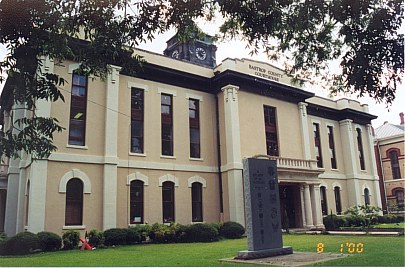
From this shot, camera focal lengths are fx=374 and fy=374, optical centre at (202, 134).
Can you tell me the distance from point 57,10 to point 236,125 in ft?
56.9

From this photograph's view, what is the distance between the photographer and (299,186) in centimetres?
2716

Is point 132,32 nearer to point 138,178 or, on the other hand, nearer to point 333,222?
point 138,178

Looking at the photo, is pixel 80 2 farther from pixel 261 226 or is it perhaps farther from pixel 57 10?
pixel 261 226

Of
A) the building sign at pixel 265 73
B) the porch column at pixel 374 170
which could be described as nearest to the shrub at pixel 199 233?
the building sign at pixel 265 73

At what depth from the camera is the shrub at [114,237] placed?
18.0 m

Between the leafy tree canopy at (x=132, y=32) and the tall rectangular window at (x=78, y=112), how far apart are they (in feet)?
34.7

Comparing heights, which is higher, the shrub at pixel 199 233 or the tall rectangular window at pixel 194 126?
the tall rectangular window at pixel 194 126

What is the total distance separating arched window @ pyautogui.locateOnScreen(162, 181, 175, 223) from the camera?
883 inches

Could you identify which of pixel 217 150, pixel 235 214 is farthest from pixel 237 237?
pixel 217 150

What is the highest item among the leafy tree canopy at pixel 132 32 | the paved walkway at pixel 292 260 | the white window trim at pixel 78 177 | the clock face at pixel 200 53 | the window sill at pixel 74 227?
the clock face at pixel 200 53

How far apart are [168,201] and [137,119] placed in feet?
17.5

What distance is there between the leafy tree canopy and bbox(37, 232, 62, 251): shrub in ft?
26.8

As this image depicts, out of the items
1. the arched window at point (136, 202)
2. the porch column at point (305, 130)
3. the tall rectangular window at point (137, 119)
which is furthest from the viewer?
the porch column at point (305, 130)

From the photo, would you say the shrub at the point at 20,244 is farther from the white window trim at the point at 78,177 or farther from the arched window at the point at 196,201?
the arched window at the point at 196,201
